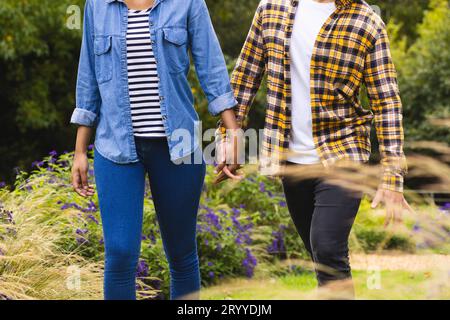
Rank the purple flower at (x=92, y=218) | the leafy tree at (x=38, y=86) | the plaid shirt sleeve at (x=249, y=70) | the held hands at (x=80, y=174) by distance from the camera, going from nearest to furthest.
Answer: the held hands at (x=80, y=174) → the plaid shirt sleeve at (x=249, y=70) → the purple flower at (x=92, y=218) → the leafy tree at (x=38, y=86)

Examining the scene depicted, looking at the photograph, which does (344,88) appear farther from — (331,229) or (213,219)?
(213,219)

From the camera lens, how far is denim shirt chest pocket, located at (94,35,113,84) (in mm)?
3402

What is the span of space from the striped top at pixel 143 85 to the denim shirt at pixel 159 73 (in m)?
0.02

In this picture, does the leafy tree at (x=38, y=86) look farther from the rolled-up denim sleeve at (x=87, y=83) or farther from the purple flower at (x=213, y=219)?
the rolled-up denim sleeve at (x=87, y=83)

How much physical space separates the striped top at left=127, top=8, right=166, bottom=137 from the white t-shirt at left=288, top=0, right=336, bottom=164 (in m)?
0.62

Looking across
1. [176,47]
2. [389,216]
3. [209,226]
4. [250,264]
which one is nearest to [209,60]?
[176,47]

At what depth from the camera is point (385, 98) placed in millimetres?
3543

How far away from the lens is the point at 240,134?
3582 mm

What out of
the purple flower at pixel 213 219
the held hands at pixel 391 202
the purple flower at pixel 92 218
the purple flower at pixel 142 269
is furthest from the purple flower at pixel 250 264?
the held hands at pixel 391 202

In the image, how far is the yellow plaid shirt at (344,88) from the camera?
3.47 meters

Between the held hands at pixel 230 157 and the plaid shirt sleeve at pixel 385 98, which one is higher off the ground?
the plaid shirt sleeve at pixel 385 98

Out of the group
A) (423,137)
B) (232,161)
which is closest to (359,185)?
(232,161)

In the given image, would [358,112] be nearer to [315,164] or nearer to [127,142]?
[315,164]

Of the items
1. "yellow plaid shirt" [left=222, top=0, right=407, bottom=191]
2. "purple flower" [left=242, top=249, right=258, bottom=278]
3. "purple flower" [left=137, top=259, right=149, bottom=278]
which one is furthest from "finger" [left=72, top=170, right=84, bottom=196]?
"purple flower" [left=242, top=249, right=258, bottom=278]
